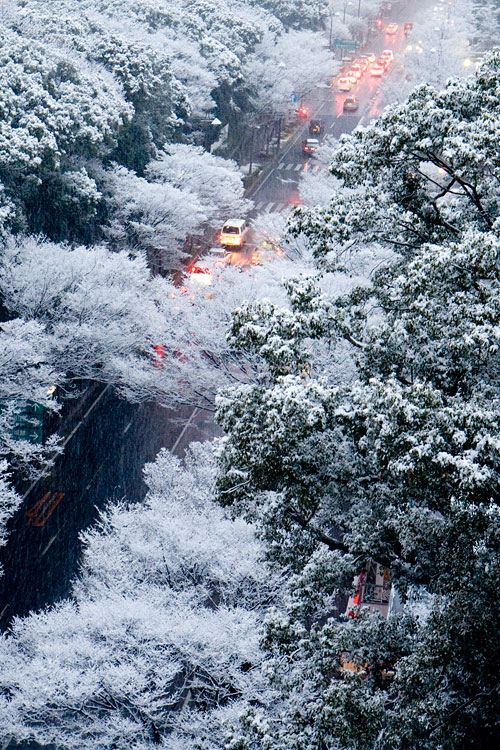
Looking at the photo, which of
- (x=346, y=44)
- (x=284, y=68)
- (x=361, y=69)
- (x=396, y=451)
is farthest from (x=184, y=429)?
(x=346, y=44)

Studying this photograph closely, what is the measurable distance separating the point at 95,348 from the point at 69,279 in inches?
103

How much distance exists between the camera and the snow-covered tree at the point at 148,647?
1631 centimetres

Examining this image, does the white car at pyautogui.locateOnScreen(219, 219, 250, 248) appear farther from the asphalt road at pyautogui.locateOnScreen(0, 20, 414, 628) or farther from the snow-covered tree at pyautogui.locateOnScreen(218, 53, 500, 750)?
the snow-covered tree at pyautogui.locateOnScreen(218, 53, 500, 750)

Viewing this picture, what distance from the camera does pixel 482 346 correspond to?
10891mm

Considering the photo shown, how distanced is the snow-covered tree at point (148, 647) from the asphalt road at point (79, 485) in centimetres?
363

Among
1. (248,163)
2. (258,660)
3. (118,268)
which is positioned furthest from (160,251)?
(258,660)

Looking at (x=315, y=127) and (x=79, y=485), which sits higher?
(x=315, y=127)

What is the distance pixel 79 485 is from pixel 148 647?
12080 millimetres

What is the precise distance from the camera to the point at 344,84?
81.0 m

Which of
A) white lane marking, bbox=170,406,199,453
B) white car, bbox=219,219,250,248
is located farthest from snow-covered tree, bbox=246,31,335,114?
white lane marking, bbox=170,406,199,453

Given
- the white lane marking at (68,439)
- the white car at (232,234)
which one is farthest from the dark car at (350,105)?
the white lane marking at (68,439)

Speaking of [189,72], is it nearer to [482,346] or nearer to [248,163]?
[248,163]

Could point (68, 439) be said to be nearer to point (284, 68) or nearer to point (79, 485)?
point (79, 485)

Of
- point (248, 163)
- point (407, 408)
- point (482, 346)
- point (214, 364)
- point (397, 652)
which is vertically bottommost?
point (248, 163)
